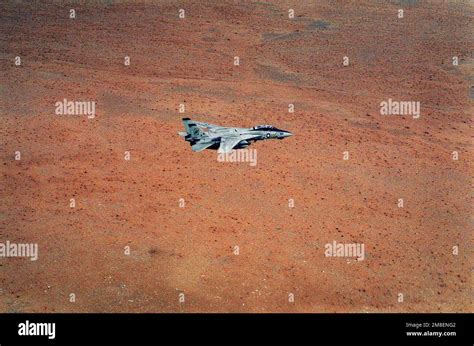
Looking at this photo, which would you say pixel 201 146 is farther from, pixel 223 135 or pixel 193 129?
pixel 223 135

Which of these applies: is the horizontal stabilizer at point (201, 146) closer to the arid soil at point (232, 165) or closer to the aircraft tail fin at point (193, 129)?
the aircraft tail fin at point (193, 129)

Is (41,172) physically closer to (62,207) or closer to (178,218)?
(62,207)

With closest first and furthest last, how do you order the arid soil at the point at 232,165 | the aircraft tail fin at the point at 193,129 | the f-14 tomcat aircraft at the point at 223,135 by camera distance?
the arid soil at the point at 232,165, the f-14 tomcat aircraft at the point at 223,135, the aircraft tail fin at the point at 193,129

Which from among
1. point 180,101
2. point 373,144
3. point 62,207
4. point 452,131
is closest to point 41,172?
point 62,207

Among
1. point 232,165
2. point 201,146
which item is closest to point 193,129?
point 201,146

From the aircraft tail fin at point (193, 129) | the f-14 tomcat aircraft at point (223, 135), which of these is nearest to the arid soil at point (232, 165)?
the f-14 tomcat aircraft at point (223, 135)

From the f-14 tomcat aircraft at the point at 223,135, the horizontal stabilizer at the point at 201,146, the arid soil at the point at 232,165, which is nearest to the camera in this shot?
the arid soil at the point at 232,165
